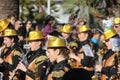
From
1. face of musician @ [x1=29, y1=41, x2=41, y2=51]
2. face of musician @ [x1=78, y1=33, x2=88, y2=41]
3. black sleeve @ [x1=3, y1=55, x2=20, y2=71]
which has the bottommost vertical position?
black sleeve @ [x1=3, y1=55, x2=20, y2=71]

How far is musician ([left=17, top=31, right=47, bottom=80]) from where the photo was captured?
7312 mm

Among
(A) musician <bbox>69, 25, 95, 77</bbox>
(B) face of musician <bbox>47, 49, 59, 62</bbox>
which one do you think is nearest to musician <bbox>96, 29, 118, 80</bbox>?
(A) musician <bbox>69, 25, 95, 77</bbox>

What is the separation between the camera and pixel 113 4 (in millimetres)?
20438

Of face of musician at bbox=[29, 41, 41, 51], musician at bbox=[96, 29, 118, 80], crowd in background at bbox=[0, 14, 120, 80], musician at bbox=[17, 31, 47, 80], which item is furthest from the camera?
musician at bbox=[96, 29, 118, 80]

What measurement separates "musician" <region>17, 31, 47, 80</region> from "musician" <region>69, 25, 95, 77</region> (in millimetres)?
1369

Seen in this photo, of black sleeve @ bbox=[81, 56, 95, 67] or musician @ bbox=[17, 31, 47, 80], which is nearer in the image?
musician @ bbox=[17, 31, 47, 80]

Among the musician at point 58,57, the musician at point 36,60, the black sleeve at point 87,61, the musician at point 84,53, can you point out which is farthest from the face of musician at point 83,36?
the musician at point 58,57

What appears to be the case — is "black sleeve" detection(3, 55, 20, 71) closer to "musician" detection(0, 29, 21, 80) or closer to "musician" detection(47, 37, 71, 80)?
"musician" detection(0, 29, 21, 80)

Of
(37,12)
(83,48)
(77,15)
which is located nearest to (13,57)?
(83,48)

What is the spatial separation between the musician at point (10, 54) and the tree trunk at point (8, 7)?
13.5 feet

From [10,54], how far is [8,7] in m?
4.28

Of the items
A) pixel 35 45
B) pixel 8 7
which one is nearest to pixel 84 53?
pixel 35 45

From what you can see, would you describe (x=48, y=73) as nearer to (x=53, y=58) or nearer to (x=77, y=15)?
(x=53, y=58)

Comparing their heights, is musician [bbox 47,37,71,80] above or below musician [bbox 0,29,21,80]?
above
